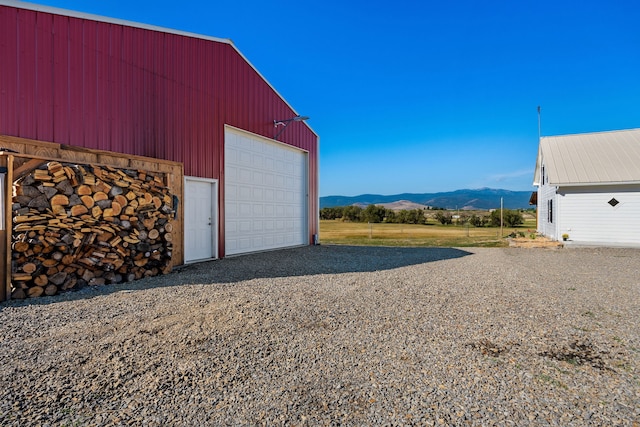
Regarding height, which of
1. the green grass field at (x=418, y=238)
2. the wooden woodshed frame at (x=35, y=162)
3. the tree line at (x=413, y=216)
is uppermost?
the wooden woodshed frame at (x=35, y=162)

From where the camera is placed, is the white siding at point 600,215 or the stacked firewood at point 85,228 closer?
the stacked firewood at point 85,228

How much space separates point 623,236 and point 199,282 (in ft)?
50.5

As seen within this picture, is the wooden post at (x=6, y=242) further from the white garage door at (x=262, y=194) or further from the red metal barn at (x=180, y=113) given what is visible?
the white garage door at (x=262, y=194)

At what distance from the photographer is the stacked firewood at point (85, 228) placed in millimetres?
5137

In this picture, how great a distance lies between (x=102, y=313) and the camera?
14.3 ft

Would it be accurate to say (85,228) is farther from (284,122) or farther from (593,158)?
(593,158)

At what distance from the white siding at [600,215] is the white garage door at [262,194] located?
34.7ft

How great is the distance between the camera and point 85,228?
5.73 meters

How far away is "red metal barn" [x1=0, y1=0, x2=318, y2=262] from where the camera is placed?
5984 millimetres

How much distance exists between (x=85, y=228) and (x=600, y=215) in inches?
660

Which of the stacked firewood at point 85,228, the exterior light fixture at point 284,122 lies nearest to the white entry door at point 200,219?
the stacked firewood at point 85,228

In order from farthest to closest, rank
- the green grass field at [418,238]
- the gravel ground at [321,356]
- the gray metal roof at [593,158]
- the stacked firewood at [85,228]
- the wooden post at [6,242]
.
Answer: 1. the green grass field at [418,238]
2. the gray metal roof at [593,158]
3. the stacked firewood at [85,228]
4. the wooden post at [6,242]
5. the gravel ground at [321,356]

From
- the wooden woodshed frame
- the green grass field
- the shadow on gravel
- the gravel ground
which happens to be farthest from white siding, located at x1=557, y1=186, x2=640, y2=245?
the wooden woodshed frame

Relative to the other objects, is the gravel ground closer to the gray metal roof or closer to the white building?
the white building
